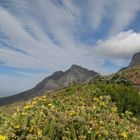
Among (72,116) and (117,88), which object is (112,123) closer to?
(72,116)

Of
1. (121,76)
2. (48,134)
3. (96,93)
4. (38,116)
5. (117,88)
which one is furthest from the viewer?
(121,76)

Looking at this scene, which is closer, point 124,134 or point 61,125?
point 61,125

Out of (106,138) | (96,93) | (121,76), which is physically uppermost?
(121,76)

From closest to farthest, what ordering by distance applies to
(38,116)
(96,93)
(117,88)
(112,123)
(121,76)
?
(38,116)
(112,123)
(96,93)
(117,88)
(121,76)

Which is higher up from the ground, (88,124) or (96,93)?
(96,93)

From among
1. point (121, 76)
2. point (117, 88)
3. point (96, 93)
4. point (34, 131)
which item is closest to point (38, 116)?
point (34, 131)

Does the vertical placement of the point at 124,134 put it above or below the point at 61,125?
below

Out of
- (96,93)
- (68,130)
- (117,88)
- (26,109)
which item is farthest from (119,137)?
(117,88)

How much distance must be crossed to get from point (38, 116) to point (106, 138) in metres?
1.53

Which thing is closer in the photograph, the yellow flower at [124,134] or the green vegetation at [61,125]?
the green vegetation at [61,125]

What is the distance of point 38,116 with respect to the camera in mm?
7352

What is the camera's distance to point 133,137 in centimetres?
761

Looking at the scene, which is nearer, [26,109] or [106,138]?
[106,138]

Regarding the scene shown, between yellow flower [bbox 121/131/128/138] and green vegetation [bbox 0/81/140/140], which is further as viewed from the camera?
yellow flower [bbox 121/131/128/138]
